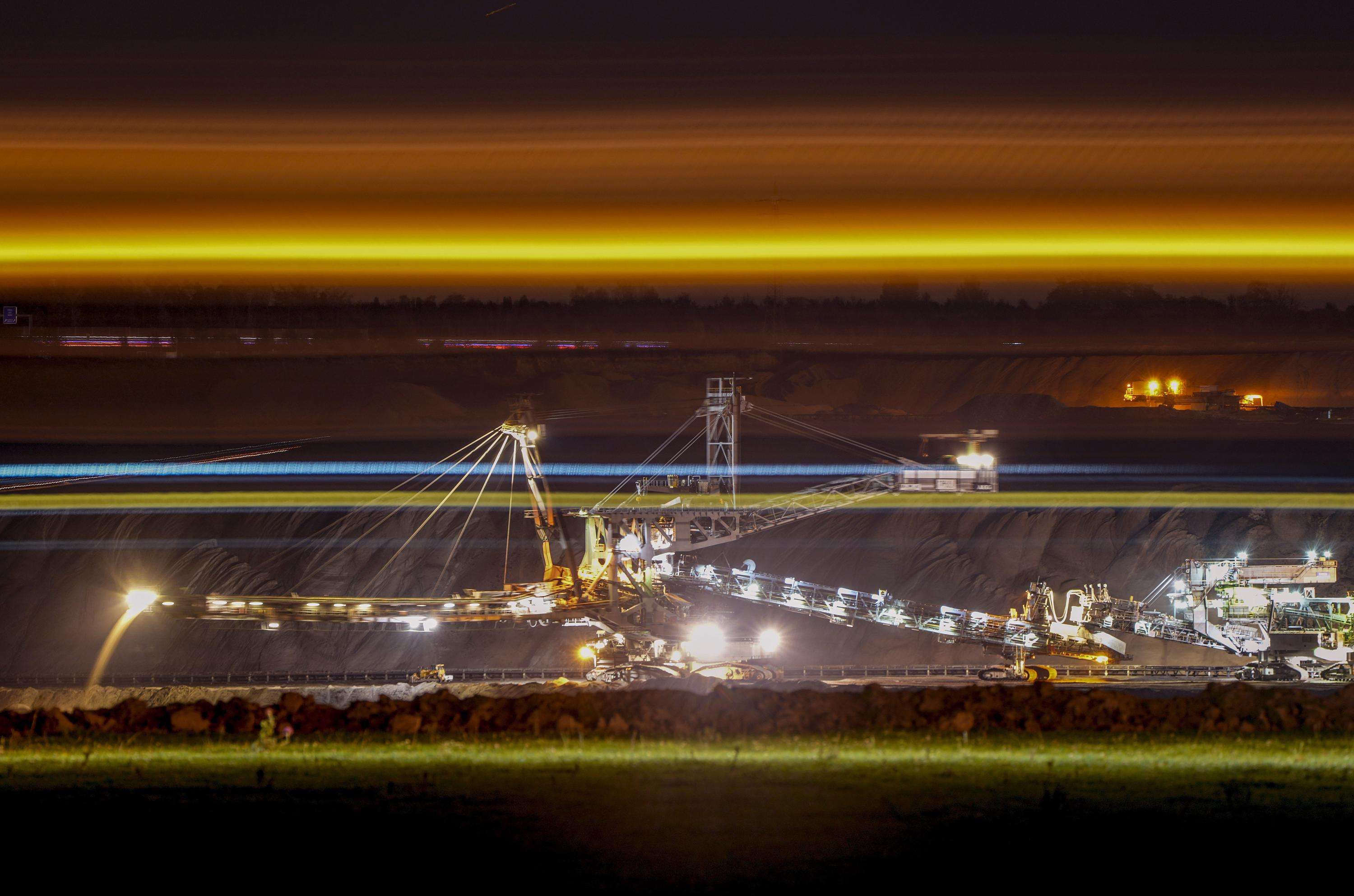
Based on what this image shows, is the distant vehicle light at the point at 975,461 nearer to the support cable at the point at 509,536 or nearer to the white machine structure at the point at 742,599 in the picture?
the white machine structure at the point at 742,599

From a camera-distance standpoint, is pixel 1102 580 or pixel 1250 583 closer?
pixel 1250 583

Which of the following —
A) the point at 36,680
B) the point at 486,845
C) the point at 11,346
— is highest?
the point at 11,346

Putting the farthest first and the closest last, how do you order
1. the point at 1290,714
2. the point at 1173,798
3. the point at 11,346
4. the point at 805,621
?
the point at 11,346 → the point at 805,621 → the point at 1290,714 → the point at 1173,798

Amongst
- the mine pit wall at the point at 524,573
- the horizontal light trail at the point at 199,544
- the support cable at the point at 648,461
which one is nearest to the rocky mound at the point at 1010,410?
the support cable at the point at 648,461

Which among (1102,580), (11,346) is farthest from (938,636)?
(11,346)

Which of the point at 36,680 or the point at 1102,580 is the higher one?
the point at 1102,580

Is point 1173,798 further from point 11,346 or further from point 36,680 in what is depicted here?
point 11,346
